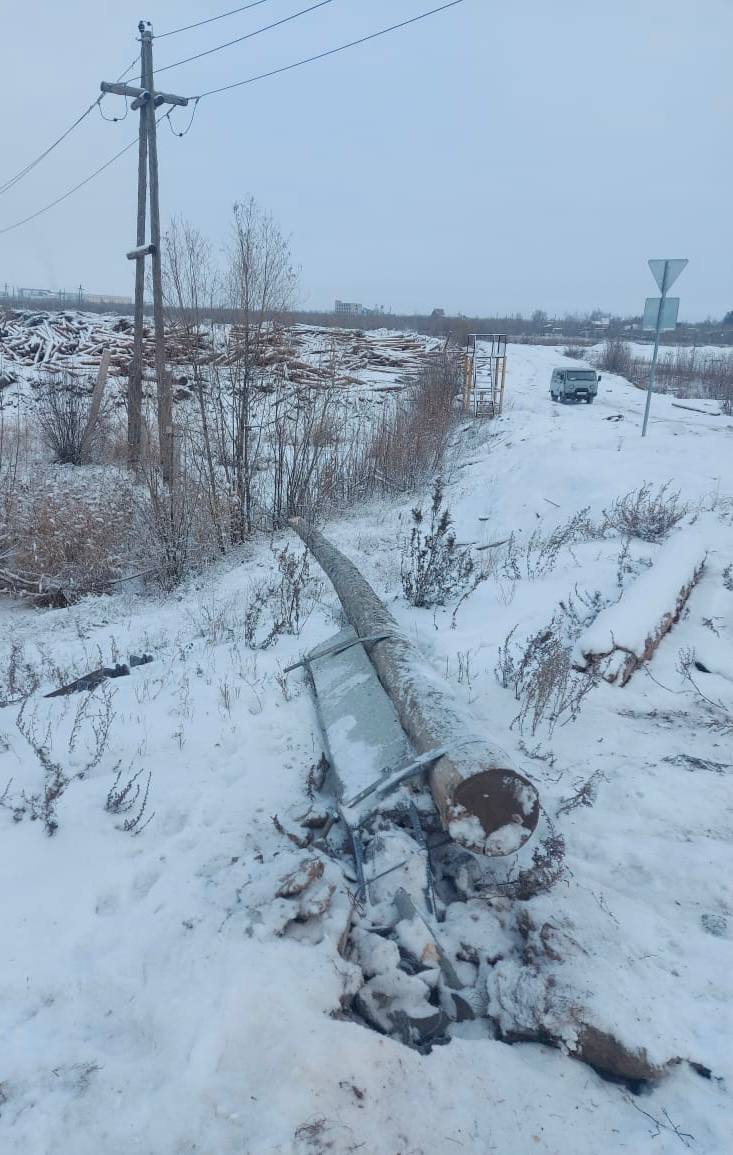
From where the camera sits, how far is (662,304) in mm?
12102

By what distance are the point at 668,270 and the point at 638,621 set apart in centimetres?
975

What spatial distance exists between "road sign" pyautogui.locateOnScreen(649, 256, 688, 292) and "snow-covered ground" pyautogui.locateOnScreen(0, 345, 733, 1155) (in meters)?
9.31

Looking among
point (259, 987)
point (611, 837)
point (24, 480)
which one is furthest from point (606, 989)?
point (24, 480)

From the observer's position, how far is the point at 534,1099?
1908mm

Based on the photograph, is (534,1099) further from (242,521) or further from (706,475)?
(706,475)

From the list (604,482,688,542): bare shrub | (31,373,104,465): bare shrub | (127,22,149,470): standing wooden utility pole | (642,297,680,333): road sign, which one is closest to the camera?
(604,482,688,542): bare shrub

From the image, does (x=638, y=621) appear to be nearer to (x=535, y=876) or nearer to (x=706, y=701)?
(x=706, y=701)

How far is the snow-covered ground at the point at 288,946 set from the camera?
179cm

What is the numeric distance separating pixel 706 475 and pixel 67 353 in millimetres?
18023

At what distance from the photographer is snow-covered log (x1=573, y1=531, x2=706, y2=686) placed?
13.4ft

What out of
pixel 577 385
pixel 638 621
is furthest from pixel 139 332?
pixel 577 385

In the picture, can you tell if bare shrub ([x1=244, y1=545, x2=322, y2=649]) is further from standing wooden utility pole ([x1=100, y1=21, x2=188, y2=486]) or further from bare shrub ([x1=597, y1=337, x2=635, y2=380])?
bare shrub ([x1=597, y1=337, x2=635, y2=380])

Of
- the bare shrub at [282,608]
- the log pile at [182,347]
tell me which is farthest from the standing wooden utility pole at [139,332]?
the bare shrub at [282,608]

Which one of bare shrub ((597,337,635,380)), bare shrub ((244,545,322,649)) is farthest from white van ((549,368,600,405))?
bare shrub ((244,545,322,649))
